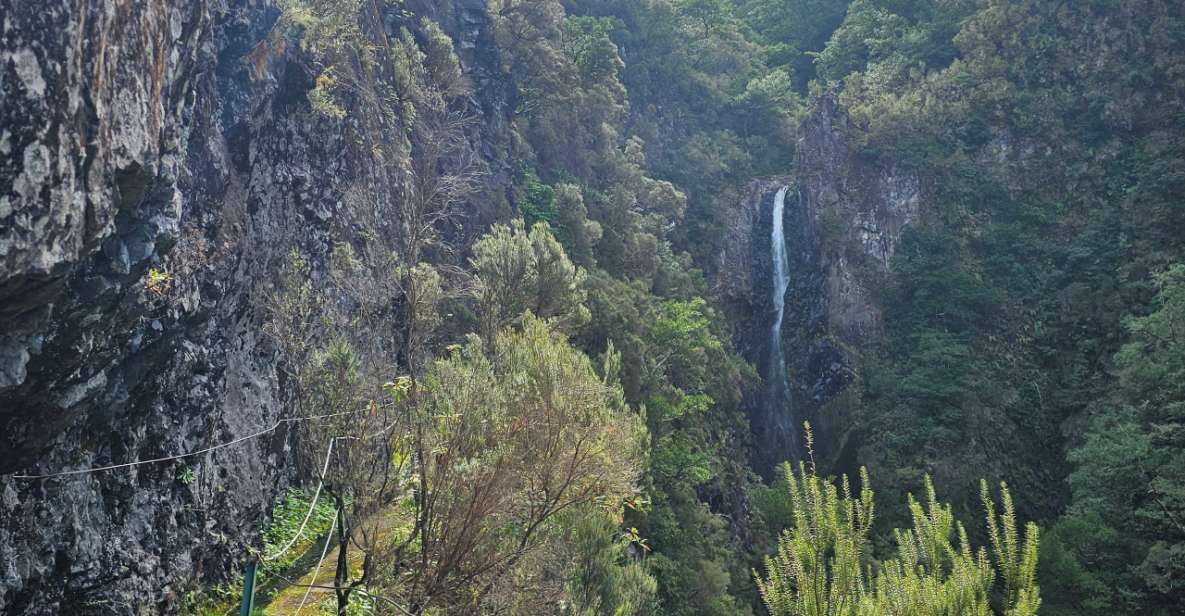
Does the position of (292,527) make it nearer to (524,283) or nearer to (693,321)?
(524,283)

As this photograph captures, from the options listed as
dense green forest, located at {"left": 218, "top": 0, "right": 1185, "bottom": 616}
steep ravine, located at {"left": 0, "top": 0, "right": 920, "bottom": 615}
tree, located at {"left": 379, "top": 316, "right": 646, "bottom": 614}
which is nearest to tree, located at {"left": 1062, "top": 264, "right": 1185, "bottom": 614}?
dense green forest, located at {"left": 218, "top": 0, "right": 1185, "bottom": 616}

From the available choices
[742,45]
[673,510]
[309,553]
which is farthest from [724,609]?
[742,45]

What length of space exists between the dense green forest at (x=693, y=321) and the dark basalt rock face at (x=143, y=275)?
0.48ft

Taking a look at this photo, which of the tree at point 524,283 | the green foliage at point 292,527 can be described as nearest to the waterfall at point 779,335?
the tree at point 524,283

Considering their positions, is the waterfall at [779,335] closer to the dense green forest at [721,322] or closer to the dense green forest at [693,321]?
the dense green forest at [693,321]

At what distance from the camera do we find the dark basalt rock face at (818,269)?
26891 millimetres

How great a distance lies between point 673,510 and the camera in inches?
664

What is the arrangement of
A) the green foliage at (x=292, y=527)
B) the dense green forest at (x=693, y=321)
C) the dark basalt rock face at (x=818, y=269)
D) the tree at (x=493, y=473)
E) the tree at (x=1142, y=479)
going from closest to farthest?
the tree at (x=493, y=473) → the dense green forest at (x=693, y=321) → the green foliage at (x=292, y=527) → the tree at (x=1142, y=479) → the dark basalt rock face at (x=818, y=269)

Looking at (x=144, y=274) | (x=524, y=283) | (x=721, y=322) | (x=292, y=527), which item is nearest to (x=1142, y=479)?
(x=721, y=322)

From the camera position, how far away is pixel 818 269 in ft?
95.8

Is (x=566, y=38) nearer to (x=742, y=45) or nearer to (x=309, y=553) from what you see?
(x=742, y=45)

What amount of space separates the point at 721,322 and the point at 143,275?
22.4 m

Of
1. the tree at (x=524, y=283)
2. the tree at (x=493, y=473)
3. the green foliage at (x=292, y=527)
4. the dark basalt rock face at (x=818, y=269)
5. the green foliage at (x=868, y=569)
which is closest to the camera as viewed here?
the green foliage at (x=868, y=569)

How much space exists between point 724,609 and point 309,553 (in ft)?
28.3
